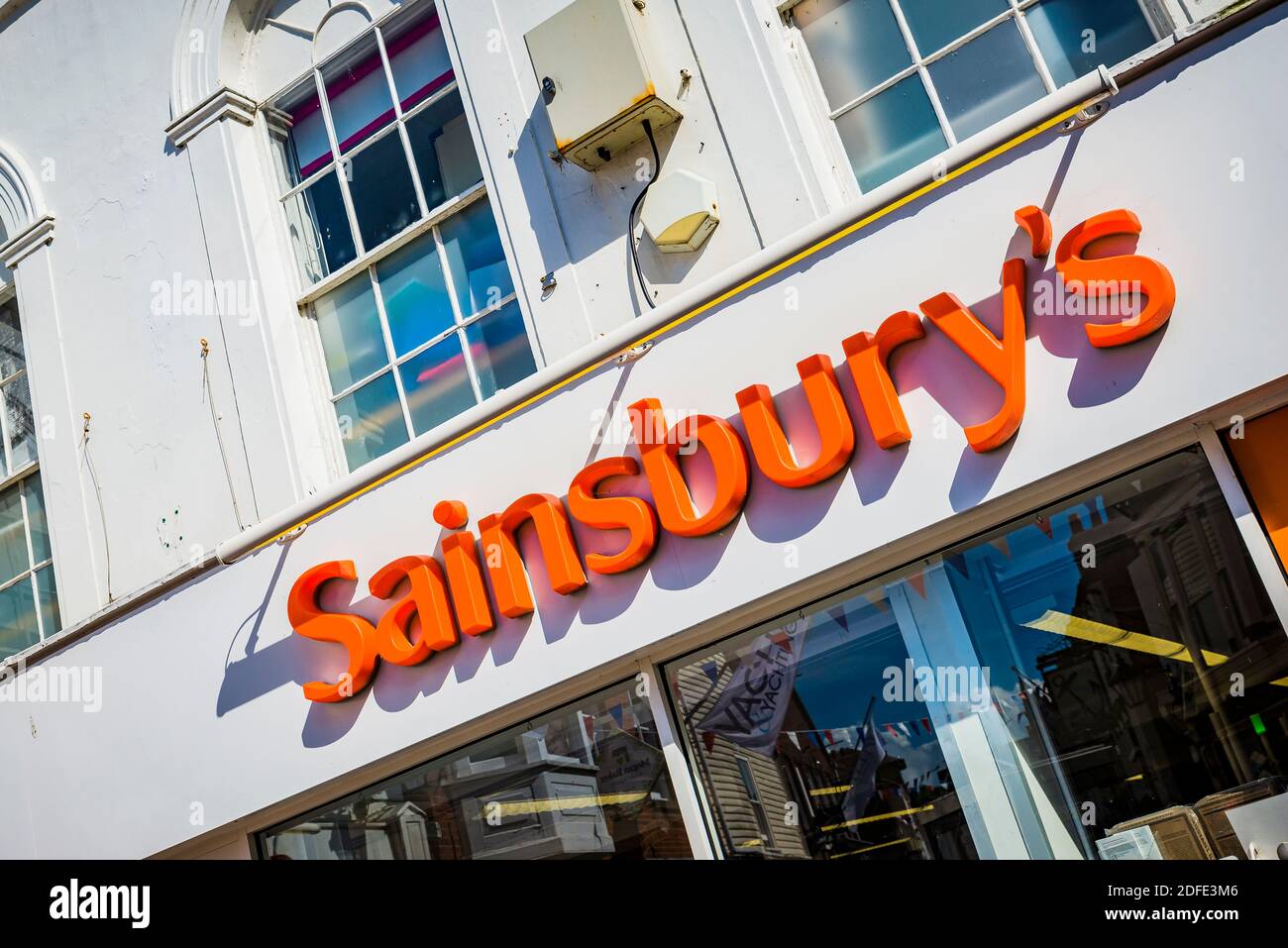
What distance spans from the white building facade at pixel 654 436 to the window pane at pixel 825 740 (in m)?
0.02

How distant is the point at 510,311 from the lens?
6027mm

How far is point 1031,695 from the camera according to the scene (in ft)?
14.3

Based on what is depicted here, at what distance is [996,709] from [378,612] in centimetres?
288

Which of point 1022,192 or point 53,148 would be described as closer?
point 1022,192

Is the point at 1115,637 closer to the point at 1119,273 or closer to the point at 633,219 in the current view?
the point at 1119,273

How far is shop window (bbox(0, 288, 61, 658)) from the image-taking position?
7414mm

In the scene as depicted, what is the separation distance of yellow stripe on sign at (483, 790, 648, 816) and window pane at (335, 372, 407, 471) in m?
2.06

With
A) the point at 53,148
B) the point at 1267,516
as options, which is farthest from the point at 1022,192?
the point at 53,148

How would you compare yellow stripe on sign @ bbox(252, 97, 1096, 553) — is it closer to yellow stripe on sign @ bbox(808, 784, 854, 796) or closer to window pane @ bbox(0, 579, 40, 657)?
yellow stripe on sign @ bbox(808, 784, 854, 796)

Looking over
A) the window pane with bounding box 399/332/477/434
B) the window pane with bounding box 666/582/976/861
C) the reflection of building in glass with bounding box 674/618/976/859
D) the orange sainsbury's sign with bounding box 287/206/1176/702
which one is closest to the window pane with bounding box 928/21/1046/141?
the orange sainsbury's sign with bounding box 287/206/1176/702

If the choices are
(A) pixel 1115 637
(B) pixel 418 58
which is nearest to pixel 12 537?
(B) pixel 418 58

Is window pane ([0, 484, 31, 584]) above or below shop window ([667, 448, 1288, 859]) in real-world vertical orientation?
above
